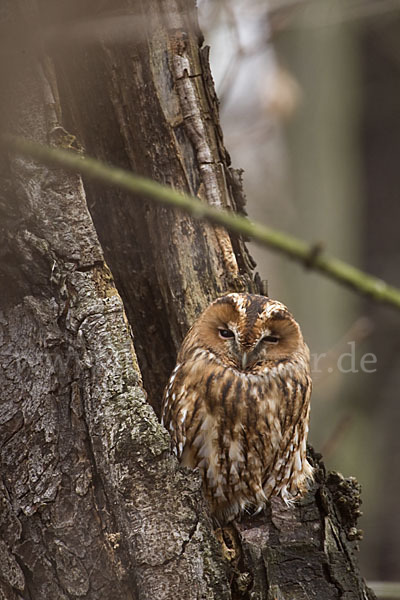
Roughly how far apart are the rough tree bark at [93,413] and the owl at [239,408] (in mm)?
187

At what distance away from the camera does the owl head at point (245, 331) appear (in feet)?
8.70

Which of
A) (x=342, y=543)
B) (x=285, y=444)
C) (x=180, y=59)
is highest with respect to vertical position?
(x=180, y=59)

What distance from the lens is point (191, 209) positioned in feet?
4.44

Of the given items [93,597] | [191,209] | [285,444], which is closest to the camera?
[191,209]

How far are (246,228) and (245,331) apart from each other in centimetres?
140

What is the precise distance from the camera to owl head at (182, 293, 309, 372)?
8.70ft

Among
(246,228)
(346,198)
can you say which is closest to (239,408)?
(246,228)

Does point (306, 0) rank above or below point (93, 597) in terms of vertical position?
above

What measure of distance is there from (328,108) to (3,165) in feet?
15.6

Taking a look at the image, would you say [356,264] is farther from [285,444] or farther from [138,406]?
[138,406]

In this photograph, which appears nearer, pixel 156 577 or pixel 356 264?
pixel 156 577

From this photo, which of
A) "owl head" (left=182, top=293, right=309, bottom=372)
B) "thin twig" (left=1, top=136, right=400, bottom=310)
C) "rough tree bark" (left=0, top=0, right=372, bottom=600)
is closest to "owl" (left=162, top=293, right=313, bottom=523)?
"owl head" (left=182, top=293, right=309, bottom=372)

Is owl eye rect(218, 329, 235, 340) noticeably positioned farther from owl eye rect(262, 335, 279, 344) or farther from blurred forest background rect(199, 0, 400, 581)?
blurred forest background rect(199, 0, 400, 581)

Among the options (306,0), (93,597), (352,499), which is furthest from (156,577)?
(306,0)
